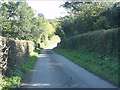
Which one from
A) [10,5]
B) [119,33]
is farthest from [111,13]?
[10,5]

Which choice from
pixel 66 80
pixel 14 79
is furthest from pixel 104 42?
pixel 14 79

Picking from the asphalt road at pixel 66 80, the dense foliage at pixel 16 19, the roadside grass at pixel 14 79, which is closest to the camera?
the roadside grass at pixel 14 79

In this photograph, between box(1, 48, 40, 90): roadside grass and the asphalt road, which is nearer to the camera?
box(1, 48, 40, 90): roadside grass

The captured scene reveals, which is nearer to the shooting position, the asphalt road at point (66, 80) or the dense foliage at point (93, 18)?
the asphalt road at point (66, 80)

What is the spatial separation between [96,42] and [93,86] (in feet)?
65.8

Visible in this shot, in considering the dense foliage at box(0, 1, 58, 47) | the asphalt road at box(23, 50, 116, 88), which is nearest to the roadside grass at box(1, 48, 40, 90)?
the asphalt road at box(23, 50, 116, 88)

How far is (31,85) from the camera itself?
14.5 m

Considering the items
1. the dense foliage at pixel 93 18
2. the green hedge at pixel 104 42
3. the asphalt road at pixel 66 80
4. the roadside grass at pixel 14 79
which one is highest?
the dense foliage at pixel 93 18

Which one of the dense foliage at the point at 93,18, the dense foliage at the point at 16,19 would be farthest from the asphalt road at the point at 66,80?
the dense foliage at the point at 16,19

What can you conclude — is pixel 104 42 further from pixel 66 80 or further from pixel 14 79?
pixel 14 79

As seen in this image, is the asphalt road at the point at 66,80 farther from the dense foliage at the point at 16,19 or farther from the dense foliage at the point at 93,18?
the dense foliage at the point at 16,19

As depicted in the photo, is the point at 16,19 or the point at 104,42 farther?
the point at 16,19

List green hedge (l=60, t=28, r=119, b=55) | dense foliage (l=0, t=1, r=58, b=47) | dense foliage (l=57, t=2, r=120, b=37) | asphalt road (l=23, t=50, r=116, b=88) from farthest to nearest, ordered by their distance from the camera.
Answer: dense foliage (l=0, t=1, r=58, b=47) < dense foliage (l=57, t=2, r=120, b=37) < green hedge (l=60, t=28, r=119, b=55) < asphalt road (l=23, t=50, r=116, b=88)

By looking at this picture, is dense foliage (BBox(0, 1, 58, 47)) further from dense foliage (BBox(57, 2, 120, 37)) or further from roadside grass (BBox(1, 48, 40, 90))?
roadside grass (BBox(1, 48, 40, 90))
